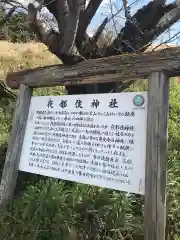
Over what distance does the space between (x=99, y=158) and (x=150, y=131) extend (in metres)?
0.62

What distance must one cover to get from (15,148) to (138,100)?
5.76 feet

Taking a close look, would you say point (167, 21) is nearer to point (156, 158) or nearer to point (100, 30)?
point (100, 30)

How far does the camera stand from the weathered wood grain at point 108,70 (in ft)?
12.3

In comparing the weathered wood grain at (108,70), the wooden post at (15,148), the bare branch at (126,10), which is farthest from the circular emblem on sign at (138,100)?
the wooden post at (15,148)

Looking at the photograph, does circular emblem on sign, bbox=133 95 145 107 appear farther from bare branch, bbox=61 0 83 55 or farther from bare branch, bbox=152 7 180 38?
bare branch, bbox=152 7 180 38

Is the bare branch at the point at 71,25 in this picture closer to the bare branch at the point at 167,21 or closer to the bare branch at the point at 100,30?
the bare branch at the point at 100,30

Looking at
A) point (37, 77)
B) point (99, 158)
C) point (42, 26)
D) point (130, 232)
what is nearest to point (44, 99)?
point (37, 77)

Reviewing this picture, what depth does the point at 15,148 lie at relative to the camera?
16.1 ft

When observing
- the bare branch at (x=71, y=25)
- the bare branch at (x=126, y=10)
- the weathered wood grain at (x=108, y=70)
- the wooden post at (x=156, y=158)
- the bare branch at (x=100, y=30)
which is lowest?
the wooden post at (x=156, y=158)

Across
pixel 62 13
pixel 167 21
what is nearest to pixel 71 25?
pixel 62 13

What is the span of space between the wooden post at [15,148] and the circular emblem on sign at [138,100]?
1.57 meters

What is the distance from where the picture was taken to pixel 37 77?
16.0 ft

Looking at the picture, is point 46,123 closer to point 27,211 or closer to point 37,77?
point 37,77

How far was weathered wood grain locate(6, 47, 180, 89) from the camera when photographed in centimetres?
373
